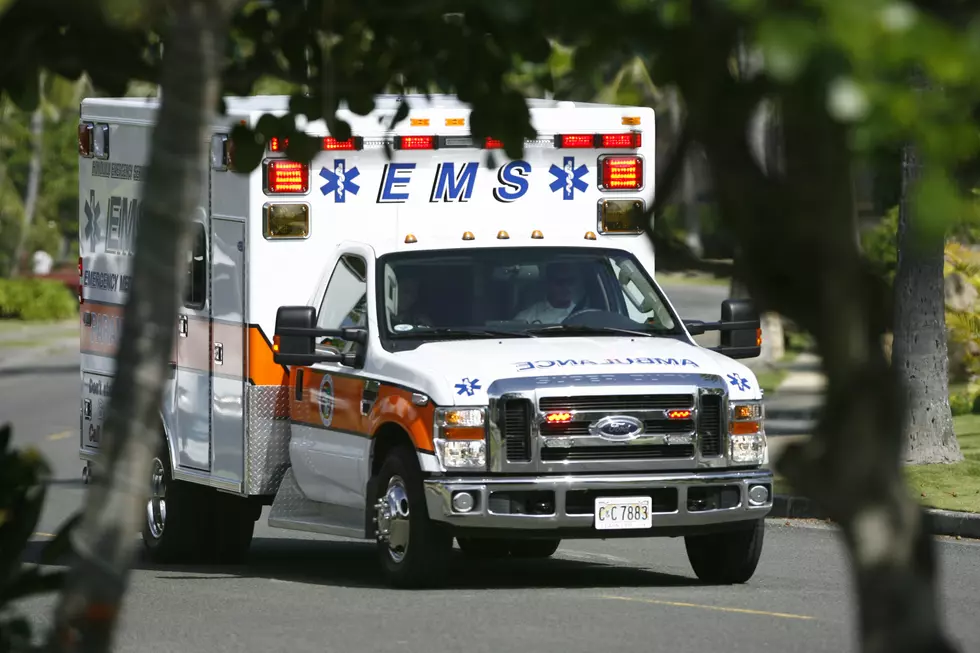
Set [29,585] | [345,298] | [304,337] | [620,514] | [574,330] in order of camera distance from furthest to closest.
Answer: [345,298] → [574,330] → [304,337] → [620,514] → [29,585]

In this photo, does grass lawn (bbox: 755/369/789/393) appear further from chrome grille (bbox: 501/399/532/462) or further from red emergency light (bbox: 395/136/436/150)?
chrome grille (bbox: 501/399/532/462)

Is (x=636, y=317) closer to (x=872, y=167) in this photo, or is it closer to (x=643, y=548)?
(x=643, y=548)

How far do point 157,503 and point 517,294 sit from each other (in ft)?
10.9

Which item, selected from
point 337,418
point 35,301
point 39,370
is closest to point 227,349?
point 337,418

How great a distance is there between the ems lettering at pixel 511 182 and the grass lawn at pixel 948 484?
2846 mm

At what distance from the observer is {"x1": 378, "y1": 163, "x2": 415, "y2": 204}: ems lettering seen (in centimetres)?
1283

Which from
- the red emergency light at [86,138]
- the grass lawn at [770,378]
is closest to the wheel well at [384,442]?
the red emergency light at [86,138]

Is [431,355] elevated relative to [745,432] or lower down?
elevated

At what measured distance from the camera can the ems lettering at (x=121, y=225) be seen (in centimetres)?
1392

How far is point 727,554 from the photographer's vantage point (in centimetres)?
1148

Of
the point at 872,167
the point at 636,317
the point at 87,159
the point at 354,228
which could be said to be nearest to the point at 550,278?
the point at 636,317

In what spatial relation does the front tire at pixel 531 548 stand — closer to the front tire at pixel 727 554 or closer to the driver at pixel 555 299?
the front tire at pixel 727 554

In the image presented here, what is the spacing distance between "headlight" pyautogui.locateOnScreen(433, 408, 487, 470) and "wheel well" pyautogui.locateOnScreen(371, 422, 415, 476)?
0.62 metres

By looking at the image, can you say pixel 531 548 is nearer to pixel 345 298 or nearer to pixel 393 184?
pixel 345 298
